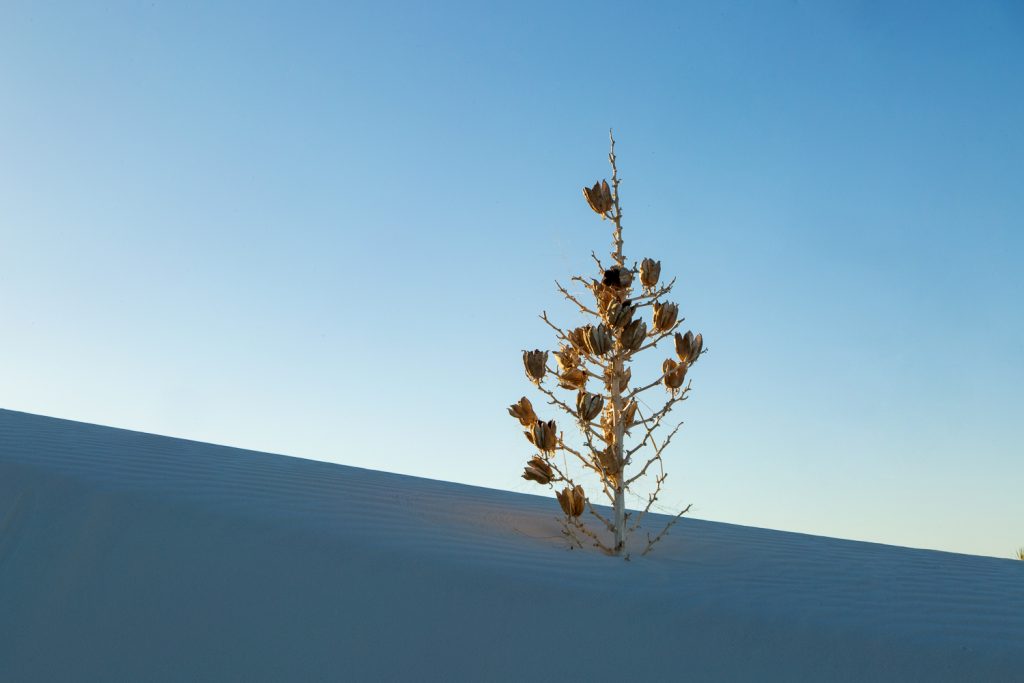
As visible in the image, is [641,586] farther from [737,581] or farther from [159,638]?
[159,638]

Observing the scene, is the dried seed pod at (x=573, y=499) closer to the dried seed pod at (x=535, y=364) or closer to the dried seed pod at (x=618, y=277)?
the dried seed pod at (x=535, y=364)

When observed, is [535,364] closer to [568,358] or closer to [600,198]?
[568,358]

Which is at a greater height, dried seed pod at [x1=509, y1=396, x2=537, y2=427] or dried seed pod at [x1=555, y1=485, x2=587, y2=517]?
dried seed pod at [x1=509, y1=396, x2=537, y2=427]

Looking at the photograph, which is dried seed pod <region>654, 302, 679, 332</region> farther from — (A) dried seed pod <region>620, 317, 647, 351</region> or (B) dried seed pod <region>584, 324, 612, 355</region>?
(B) dried seed pod <region>584, 324, 612, 355</region>

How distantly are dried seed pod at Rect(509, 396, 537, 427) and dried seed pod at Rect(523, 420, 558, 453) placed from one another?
4.2 inches

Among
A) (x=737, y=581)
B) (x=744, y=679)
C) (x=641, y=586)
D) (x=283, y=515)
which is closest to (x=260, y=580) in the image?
(x=283, y=515)

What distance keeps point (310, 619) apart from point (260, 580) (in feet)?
1.14

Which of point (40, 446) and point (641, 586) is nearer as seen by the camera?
point (641, 586)

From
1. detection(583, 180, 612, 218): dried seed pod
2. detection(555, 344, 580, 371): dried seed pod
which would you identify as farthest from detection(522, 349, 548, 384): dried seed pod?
detection(583, 180, 612, 218): dried seed pod

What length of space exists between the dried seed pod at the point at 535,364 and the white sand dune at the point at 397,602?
87 centimetres

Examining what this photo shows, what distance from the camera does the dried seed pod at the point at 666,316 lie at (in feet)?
14.3

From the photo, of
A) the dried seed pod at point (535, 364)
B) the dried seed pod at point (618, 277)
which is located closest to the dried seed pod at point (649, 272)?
the dried seed pod at point (618, 277)

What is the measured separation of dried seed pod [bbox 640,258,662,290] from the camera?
4.45 m

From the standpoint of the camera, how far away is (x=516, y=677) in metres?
2.79
